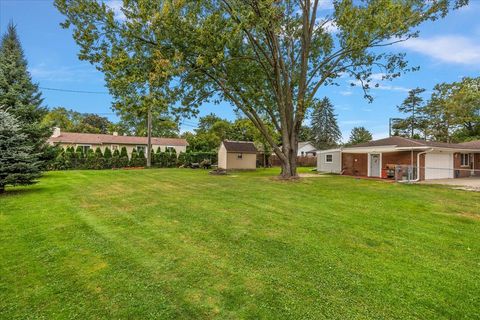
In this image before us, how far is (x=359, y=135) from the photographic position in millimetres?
53281

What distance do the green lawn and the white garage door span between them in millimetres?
11976

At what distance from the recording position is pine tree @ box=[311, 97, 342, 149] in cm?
5112

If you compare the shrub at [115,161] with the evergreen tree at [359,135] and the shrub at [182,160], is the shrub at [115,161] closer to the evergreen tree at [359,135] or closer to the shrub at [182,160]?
the shrub at [182,160]

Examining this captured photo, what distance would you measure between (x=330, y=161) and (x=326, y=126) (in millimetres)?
30187

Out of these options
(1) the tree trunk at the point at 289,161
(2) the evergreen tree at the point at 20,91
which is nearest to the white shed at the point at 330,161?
(1) the tree trunk at the point at 289,161

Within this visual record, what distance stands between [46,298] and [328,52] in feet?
58.9

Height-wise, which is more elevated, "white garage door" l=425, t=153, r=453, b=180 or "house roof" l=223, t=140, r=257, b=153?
"house roof" l=223, t=140, r=257, b=153

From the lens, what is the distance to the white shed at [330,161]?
74.5 feet

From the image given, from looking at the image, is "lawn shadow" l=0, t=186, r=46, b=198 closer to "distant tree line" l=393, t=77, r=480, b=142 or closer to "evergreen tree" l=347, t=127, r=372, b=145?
"distant tree line" l=393, t=77, r=480, b=142

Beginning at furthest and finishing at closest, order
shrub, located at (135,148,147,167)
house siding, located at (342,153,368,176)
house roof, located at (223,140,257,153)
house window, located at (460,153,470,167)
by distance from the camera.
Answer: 1. house roof, located at (223,140,257,153)
2. shrub, located at (135,148,147,167)
3. house siding, located at (342,153,368,176)
4. house window, located at (460,153,470,167)

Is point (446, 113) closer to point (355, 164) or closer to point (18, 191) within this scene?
point (355, 164)

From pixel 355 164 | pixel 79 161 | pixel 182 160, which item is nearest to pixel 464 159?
pixel 355 164

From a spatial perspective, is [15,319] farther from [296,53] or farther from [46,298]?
[296,53]

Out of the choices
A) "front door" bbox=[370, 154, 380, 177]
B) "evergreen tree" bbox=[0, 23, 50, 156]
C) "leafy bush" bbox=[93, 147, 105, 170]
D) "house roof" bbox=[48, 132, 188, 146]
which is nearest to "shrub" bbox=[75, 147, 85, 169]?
"leafy bush" bbox=[93, 147, 105, 170]
